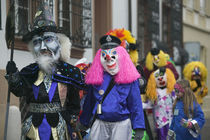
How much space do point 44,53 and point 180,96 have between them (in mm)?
3000

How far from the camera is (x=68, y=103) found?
532cm

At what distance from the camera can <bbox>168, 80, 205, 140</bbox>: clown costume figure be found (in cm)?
709

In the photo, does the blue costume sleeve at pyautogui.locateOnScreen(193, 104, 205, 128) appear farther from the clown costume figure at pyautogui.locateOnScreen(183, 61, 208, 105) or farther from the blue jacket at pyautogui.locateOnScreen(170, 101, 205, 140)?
the clown costume figure at pyautogui.locateOnScreen(183, 61, 208, 105)

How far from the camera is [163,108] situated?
9461mm

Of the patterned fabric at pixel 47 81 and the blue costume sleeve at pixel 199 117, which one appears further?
the blue costume sleeve at pixel 199 117

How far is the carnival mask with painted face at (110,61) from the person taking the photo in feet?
18.6

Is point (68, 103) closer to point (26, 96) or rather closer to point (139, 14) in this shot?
point (26, 96)

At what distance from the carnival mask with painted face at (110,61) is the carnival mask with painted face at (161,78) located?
389 centimetres

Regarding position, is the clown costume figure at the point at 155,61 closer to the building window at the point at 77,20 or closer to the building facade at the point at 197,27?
the building window at the point at 77,20

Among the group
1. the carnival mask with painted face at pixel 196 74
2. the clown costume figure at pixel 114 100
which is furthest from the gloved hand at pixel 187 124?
the carnival mask with painted face at pixel 196 74

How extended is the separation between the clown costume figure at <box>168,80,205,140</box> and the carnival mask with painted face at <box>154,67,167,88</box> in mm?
2010

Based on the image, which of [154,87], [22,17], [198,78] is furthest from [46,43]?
[198,78]

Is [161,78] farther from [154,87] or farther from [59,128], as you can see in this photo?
[59,128]

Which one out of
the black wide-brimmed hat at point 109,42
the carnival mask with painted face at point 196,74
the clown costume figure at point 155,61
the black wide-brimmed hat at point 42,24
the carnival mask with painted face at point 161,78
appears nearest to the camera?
the black wide-brimmed hat at point 42,24
